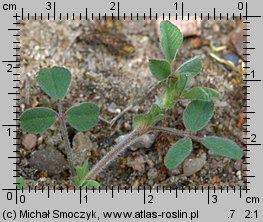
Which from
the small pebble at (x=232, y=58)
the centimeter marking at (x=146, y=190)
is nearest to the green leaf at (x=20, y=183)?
the centimeter marking at (x=146, y=190)

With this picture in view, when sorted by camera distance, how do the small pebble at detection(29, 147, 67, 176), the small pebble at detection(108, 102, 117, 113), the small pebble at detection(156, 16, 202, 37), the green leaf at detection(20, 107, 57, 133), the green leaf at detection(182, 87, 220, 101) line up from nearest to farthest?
the green leaf at detection(182, 87, 220, 101), the green leaf at detection(20, 107, 57, 133), the small pebble at detection(29, 147, 67, 176), the small pebble at detection(108, 102, 117, 113), the small pebble at detection(156, 16, 202, 37)

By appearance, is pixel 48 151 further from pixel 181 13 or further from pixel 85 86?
pixel 181 13

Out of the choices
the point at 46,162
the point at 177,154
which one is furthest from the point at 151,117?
the point at 46,162

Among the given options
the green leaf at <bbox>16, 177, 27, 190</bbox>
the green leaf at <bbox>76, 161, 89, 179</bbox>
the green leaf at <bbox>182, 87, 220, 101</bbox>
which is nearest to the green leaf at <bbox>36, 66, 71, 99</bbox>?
the green leaf at <bbox>76, 161, 89, 179</bbox>

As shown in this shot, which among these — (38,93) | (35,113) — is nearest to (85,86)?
(38,93)

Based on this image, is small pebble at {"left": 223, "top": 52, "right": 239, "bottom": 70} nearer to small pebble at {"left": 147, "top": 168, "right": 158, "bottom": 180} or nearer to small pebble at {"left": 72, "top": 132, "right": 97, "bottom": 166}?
small pebble at {"left": 147, "top": 168, "right": 158, "bottom": 180}

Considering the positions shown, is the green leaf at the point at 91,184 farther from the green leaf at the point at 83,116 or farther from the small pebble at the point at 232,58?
the small pebble at the point at 232,58
